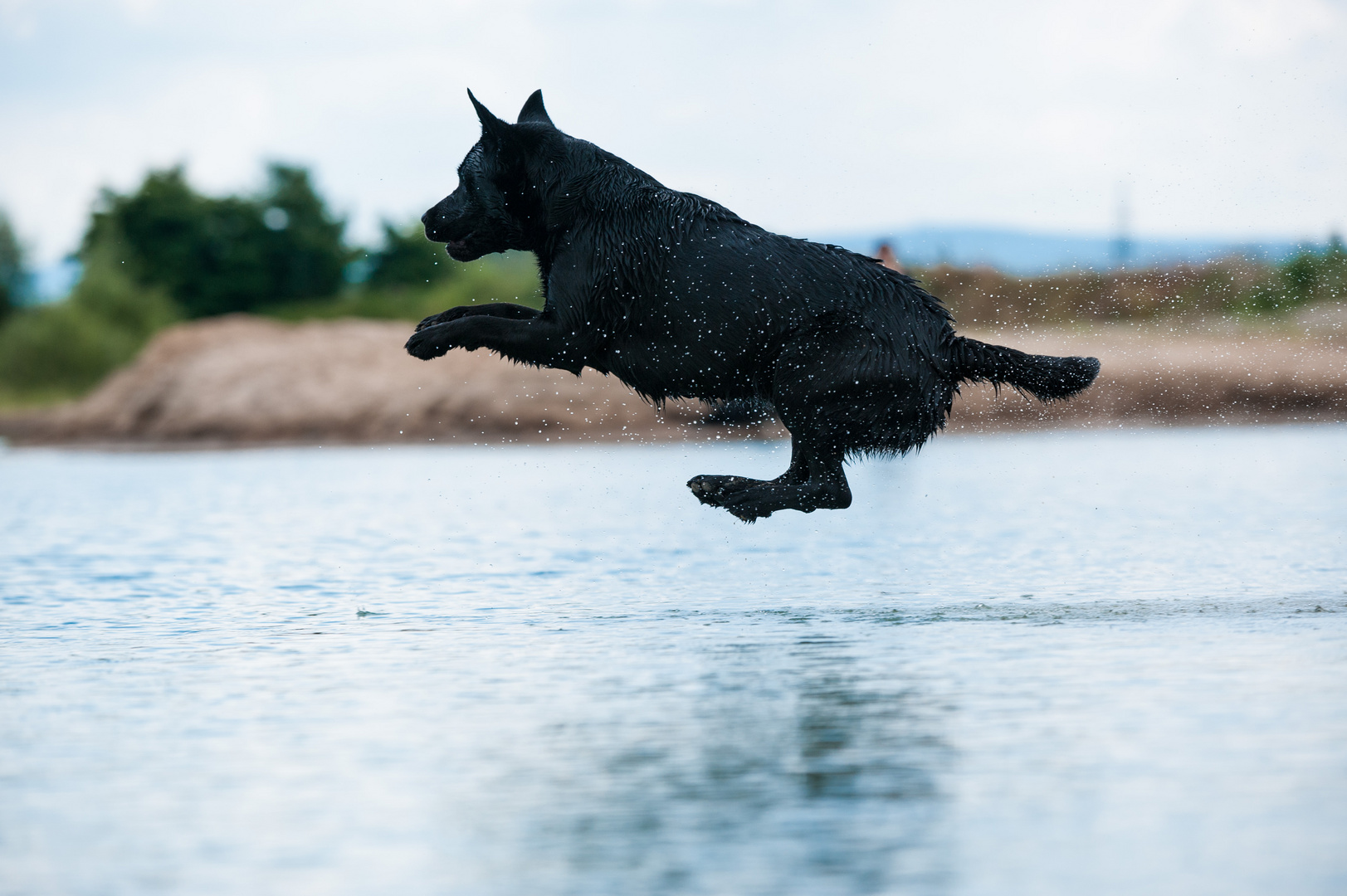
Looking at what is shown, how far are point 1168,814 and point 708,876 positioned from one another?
1.15 metres

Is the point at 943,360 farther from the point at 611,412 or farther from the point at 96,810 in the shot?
the point at 611,412

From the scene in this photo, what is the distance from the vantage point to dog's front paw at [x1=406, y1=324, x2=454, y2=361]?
295 inches

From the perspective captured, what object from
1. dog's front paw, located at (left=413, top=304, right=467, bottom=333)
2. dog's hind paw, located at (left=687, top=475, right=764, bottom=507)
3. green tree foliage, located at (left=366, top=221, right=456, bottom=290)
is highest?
green tree foliage, located at (left=366, top=221, right=456, bottom=290)

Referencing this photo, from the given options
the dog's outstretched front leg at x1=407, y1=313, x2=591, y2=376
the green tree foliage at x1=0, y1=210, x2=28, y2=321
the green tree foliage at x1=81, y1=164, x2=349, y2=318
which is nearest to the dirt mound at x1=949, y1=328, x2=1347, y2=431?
the dog's outstretched front leg at x1=407, y1=313, x2=591, y2=376

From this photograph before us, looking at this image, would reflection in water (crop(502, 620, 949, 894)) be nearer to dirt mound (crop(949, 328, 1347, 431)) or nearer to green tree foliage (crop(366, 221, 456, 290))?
dirt mound (crop(949, 328, 1347, 431))

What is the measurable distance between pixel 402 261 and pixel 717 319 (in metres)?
50.2

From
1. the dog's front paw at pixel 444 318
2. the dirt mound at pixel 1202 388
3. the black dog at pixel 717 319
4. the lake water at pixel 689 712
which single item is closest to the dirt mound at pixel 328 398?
the dirt mound at pixel 1202 388

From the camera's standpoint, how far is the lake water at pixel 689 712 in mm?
3783

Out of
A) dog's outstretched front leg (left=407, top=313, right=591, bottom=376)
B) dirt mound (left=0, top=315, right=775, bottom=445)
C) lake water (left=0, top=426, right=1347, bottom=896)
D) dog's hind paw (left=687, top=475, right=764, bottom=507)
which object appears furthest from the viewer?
dirt mound (left=0, top=315, right=775, bottom=445)

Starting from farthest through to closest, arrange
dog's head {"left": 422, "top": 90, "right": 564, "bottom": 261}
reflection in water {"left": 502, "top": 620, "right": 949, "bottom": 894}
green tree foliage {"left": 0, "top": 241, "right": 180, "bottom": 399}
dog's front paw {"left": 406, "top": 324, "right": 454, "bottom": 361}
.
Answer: green tree foliage {"left": 0, "top": 241, "right": 180, "bottom": 399} → dog's head {"left": 422, "top": 90, "right": 564, "bottom": 261} → dog's front paw {"left": 406, "top": 324, "right": 454, "bottom": 361} → reflection in water {"left": 502, "top": 620, "right": 949, "bottom": 894}

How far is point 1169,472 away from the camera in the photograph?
672 inches

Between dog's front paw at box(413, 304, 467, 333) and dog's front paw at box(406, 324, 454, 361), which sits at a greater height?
dog's front paw at box(413, 304, 467, 333)

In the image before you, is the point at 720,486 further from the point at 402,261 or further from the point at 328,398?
the point at 402,261

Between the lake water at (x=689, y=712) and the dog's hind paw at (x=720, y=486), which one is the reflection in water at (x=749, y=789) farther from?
the dog's hind paw at (x=720, y=486)
